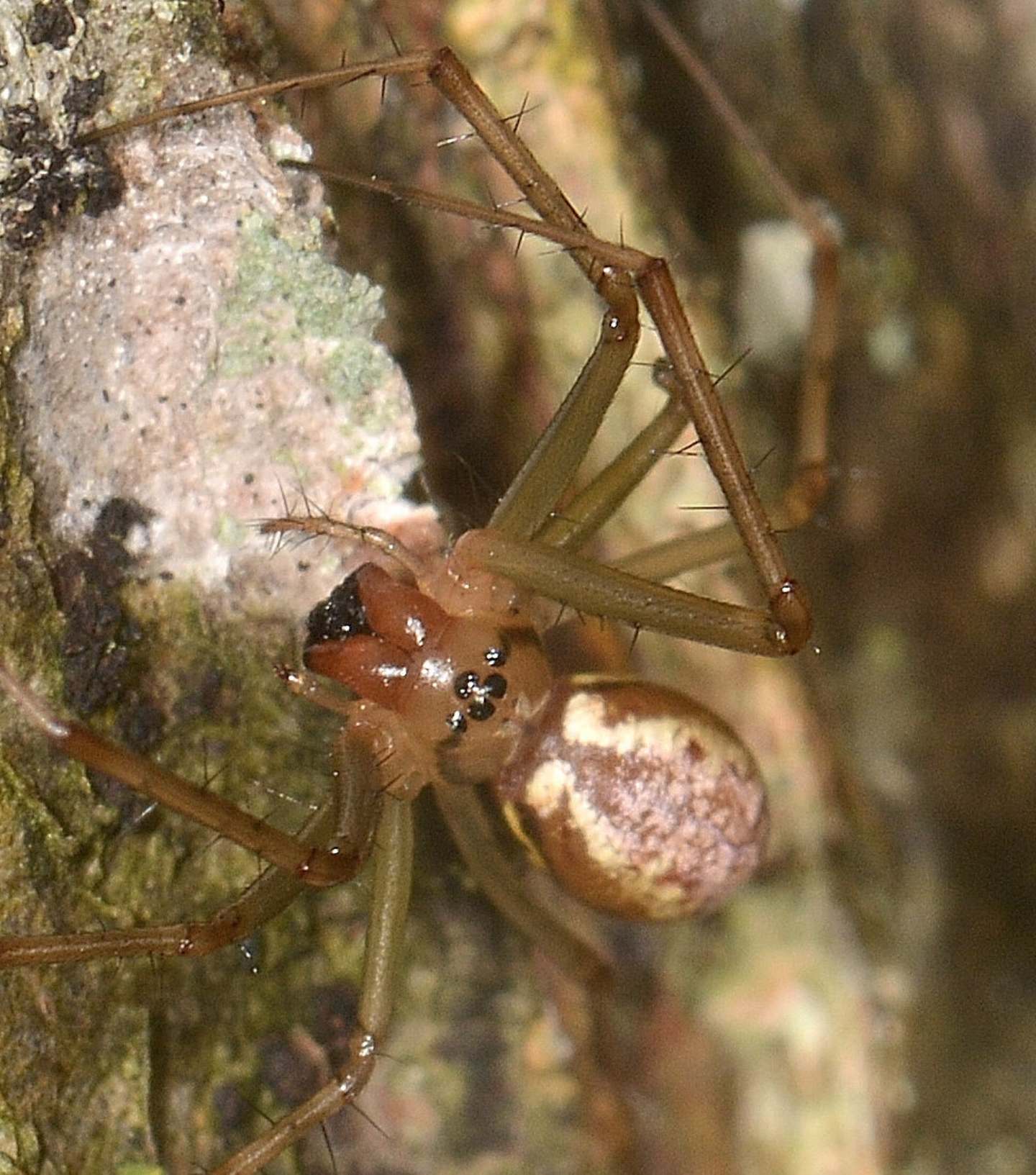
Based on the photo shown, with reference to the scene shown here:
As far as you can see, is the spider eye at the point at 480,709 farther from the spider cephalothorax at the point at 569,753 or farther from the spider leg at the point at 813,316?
the spider leg at the point at 813,316

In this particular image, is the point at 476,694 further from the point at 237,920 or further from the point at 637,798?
the point at 237,920

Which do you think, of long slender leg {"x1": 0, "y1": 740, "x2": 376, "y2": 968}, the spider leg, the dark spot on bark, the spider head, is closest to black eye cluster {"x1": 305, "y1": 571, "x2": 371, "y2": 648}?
the spider head

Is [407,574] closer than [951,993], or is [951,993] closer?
[407,574]

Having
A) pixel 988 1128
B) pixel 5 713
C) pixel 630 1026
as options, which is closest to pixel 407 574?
pixel 5 713

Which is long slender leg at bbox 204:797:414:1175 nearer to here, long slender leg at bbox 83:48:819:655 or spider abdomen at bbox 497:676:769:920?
spider abdomen at bbox 497:676:769:920

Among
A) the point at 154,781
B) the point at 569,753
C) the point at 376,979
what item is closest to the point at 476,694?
the point at 569,753

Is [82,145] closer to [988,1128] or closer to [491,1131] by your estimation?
[491,1131]
